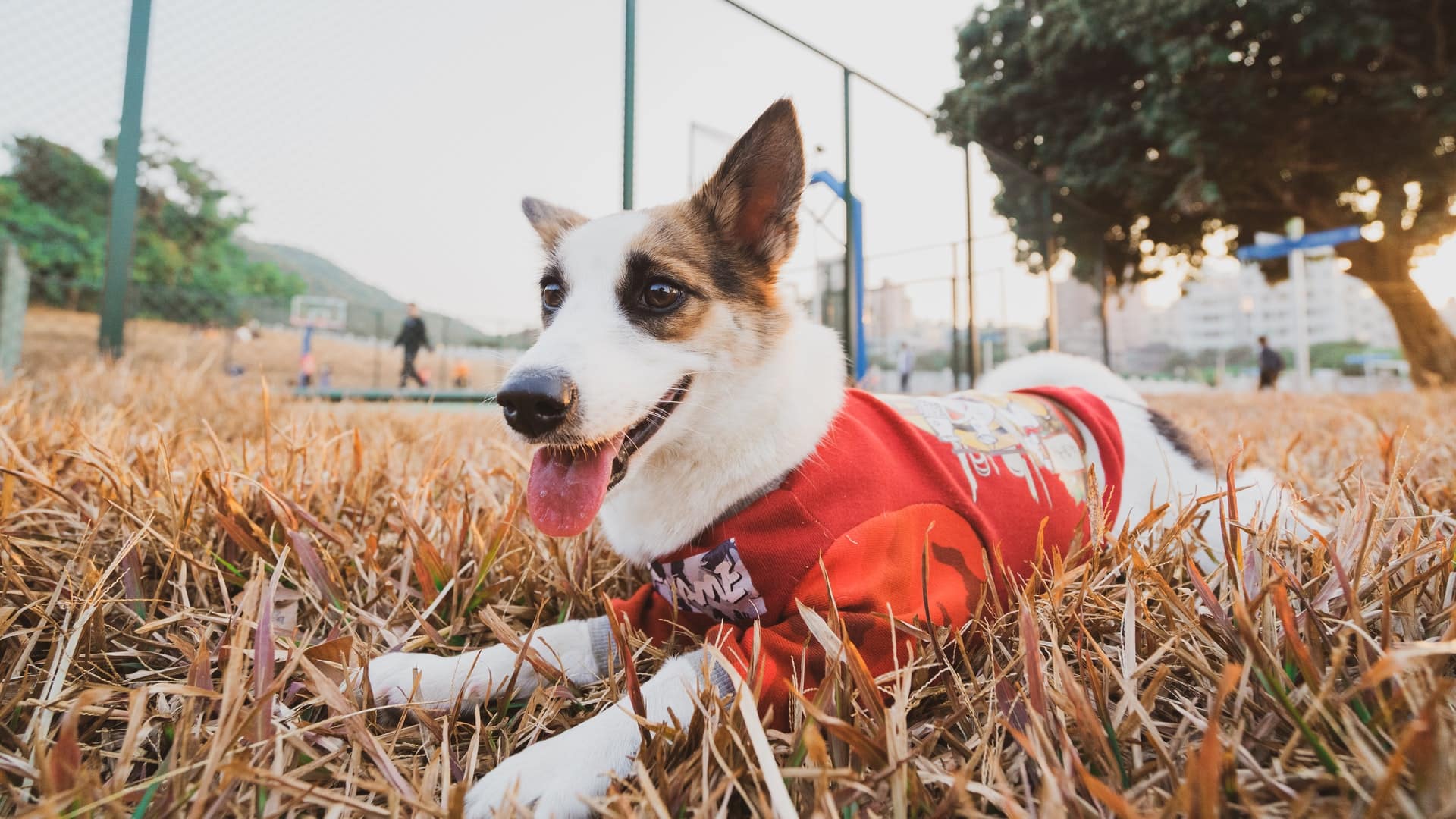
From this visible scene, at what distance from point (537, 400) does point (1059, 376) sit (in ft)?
5.92

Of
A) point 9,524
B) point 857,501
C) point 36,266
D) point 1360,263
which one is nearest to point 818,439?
point 857,501

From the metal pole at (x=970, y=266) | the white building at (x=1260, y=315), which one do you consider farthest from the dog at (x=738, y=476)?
the white building at (x=1260, y=315)

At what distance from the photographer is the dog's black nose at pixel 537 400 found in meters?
1.00

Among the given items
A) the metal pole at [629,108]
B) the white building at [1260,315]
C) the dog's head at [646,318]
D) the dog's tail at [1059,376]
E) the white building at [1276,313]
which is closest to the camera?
the dog's head at [646,318]

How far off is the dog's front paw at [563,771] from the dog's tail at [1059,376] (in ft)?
5.56

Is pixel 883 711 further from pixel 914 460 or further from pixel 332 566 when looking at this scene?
pixel 332 566

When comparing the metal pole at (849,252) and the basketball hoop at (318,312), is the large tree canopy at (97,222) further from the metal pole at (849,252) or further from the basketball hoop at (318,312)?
the metal pole at (849,252)

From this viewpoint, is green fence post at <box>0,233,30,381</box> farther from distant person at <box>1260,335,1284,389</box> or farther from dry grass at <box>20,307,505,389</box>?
distant person at <box>1260,335,1284,389</box>

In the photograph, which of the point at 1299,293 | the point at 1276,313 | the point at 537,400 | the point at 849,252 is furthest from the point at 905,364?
the point at 1276,313

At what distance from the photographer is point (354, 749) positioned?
74 centimetres

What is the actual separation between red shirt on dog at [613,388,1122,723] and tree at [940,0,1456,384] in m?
7.76

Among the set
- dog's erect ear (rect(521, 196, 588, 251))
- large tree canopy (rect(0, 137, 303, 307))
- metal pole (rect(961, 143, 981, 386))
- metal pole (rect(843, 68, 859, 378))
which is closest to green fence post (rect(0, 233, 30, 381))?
large tree canopy (rect(0, 137, 303, 307))

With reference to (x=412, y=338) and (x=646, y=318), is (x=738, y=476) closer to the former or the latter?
(x=646, y=318)

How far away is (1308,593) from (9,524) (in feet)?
7.25
